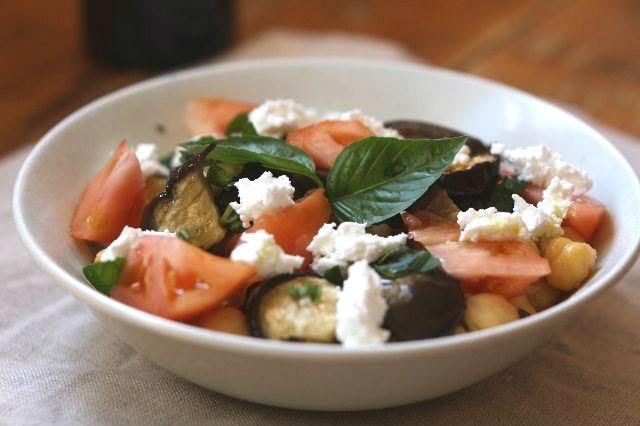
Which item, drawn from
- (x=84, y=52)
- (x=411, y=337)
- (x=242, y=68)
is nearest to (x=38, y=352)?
(x=411, y=337)

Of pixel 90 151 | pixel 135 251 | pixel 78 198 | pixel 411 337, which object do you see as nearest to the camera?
pixel 411 337

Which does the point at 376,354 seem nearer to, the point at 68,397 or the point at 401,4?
the point at 68,397

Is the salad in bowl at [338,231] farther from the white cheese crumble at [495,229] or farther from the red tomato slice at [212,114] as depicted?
the red tomato slice at [212,114]

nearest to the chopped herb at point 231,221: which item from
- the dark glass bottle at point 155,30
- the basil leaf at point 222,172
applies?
the basil leaf at point 222,172

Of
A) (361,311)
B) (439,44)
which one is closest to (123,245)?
(361,311)

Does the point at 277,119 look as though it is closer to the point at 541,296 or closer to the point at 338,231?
the point at 338,231

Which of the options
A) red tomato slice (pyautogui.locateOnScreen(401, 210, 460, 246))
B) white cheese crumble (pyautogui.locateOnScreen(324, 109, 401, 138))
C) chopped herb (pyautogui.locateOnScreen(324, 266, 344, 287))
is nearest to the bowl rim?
chopped herb (pyautogui.locateOnScreen(324, 266, 344, 287))
